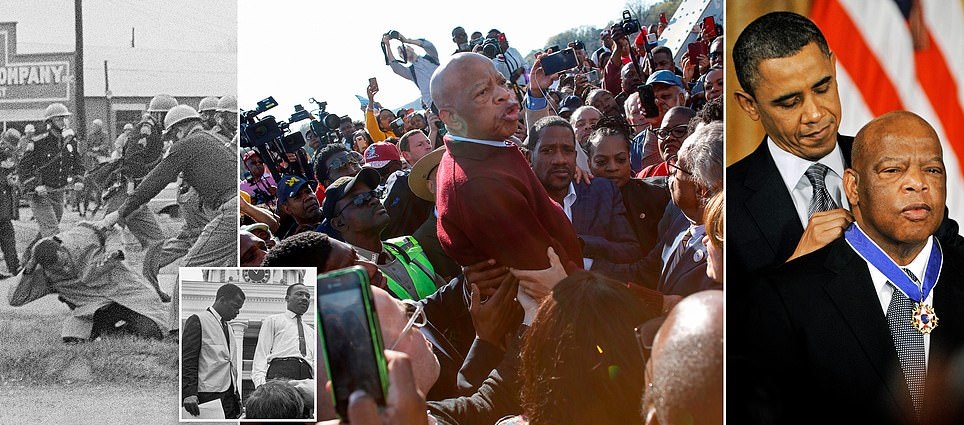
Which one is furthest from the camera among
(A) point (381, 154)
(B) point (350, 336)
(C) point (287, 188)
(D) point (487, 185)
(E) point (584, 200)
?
(A) point (381, 154)

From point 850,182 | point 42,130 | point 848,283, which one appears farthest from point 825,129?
point 42,130

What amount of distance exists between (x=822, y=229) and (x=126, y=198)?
3244 millimetres

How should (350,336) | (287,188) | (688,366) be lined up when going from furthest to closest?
(287,188)
(350,336)
(688,366)

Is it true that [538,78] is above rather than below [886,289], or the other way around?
above

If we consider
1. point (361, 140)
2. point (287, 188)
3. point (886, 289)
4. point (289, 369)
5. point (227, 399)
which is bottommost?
point (227, 399)

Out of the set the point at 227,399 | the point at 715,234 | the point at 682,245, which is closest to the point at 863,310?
the point at 715,234

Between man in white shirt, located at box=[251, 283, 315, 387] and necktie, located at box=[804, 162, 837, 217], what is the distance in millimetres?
2375

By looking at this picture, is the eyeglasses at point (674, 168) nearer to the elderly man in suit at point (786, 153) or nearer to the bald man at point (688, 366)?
the elderly man in suit at point (786, 153)

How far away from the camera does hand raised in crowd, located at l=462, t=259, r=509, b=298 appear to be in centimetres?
514

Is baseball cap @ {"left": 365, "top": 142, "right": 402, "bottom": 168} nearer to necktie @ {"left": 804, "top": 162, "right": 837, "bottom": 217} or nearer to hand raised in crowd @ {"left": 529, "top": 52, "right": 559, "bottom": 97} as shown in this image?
hand raised in crowd @ {"left": 529, "top": 52, "right": 559, "bottom": 97}

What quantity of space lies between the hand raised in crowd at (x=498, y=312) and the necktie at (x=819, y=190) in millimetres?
1435

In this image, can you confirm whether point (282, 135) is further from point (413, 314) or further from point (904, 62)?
point (904, 62)

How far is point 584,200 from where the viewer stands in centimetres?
521

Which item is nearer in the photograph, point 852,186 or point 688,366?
point 688,366
